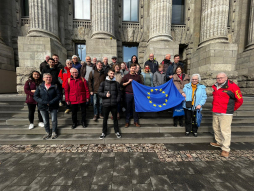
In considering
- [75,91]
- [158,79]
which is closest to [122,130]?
[75,91]

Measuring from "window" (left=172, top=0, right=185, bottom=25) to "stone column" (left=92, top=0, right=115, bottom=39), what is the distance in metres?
7.03

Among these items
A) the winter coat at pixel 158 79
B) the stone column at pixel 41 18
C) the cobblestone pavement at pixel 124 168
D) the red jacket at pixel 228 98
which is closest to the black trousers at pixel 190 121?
the cobblestone pavement at pixel 124 168

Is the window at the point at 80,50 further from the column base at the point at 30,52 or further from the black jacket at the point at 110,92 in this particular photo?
the black jacket at the point at 110,92

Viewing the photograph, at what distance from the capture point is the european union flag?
14.9ft

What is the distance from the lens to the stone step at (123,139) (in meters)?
4.01

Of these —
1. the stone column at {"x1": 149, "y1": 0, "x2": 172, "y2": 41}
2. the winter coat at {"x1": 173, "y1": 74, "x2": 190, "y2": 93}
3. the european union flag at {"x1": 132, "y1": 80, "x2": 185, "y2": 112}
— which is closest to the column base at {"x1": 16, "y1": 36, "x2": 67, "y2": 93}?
the european union flag at {"x1": 132, "y1": 80, "x2": 185, "y2": 112}

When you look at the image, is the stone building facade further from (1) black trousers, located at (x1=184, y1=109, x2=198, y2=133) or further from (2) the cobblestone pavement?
(2) the cobblestone pavement

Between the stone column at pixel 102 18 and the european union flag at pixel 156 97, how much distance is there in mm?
6326

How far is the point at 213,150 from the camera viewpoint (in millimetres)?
3691

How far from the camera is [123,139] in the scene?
4074mm

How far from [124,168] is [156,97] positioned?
108 inches

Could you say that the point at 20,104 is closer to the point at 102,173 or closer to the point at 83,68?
the point at 83,68

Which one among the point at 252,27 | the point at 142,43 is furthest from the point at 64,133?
the point at 252,27

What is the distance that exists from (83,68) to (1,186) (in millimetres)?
4489
